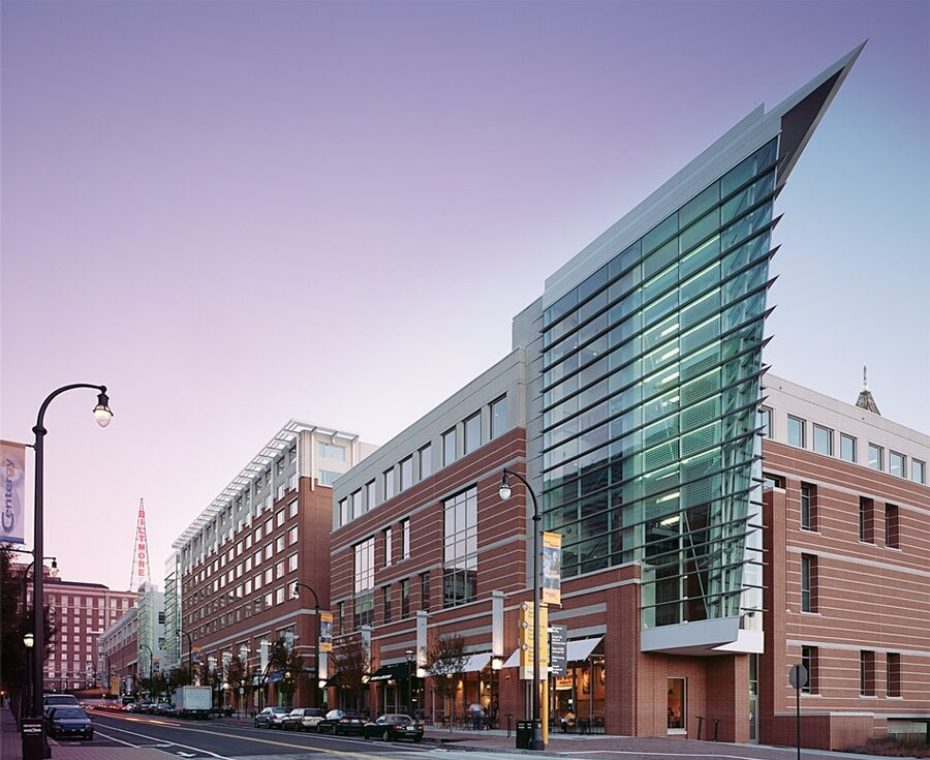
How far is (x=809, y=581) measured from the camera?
1877 inches

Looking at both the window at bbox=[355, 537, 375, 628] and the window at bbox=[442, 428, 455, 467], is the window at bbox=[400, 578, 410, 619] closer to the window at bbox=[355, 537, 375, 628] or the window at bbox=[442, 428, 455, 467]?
the window at bbox=[355, 537, 375, 628]

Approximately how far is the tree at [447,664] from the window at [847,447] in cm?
2188

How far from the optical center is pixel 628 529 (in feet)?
149

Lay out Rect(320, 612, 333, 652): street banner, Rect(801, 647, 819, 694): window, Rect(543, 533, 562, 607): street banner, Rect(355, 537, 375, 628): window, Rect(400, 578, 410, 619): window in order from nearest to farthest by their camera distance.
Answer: Rect(543, 533, 562, 607): street banner → Rect(801, 647, 819, 694): window → Rect(320, 612, 333, 652): street banner → Rect(400, 578, 410, 619): window → Rect(355, 537, 375, 628): window

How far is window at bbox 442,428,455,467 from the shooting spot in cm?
6372

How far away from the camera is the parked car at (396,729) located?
46344mm

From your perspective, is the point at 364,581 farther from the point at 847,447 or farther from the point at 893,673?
the point at 847,447

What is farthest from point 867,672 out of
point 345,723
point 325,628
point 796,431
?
point 325,628

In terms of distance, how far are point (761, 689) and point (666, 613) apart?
5156 mm

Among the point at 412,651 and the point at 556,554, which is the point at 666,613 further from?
the point at 412,651

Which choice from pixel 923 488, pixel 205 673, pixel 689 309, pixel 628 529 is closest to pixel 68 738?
pixel 628 529

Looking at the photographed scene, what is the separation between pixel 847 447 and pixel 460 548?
883 inches

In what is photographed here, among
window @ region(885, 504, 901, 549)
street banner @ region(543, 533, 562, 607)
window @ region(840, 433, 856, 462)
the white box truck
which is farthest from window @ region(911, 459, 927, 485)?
the white box truck

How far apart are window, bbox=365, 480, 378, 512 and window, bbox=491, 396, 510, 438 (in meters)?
21.2
